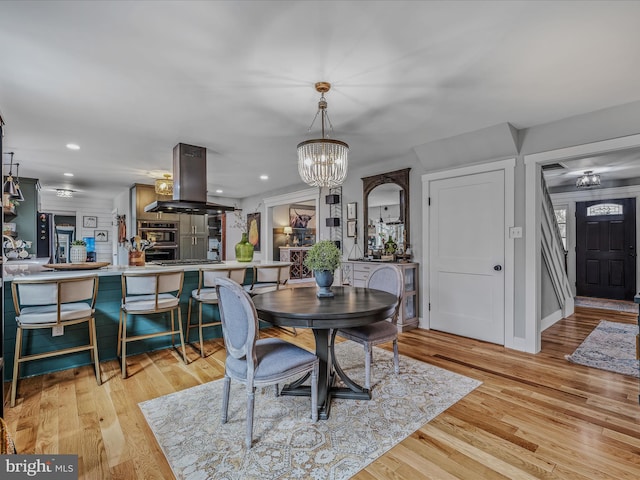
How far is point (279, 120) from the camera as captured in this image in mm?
3182

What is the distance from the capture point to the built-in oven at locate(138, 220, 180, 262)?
21.3 ft

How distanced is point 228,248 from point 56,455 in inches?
277

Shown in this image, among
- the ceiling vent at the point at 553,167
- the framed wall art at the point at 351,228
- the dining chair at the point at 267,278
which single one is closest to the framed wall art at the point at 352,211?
the framed wall art at the point at 351,228

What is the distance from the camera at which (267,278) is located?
12.8ft

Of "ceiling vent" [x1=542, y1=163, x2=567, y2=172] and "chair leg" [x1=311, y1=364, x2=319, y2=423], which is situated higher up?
"ceiling vent" [x1=542, y1=163, x2=567, y2=172]

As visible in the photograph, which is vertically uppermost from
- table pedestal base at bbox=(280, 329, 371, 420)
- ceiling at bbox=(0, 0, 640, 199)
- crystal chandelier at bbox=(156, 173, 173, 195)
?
ceiling at bbox=(0, 0, 640, 199)

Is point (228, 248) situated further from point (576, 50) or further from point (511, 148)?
point (576, 50)

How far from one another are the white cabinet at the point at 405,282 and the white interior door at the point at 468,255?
219 mm

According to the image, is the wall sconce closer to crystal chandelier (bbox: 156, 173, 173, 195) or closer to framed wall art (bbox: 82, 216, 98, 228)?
framed wall art (bbox: 82, 216, 98, 228)

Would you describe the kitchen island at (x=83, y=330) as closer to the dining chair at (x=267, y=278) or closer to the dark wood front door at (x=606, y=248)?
the dining chair at (x=267, y=278)

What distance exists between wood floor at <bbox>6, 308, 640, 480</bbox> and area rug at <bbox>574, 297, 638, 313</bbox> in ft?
11.9

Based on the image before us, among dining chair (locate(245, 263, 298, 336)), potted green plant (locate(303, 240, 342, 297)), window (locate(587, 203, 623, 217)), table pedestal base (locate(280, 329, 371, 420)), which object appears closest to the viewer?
table pedestal base (locate(280, 329, 371, 420))

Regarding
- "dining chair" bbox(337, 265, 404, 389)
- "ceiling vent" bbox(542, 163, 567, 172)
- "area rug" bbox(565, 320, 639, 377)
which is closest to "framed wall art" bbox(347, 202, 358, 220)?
"dining chair" bbox(337, 265, 404, 389)

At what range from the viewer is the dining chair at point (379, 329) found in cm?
252
